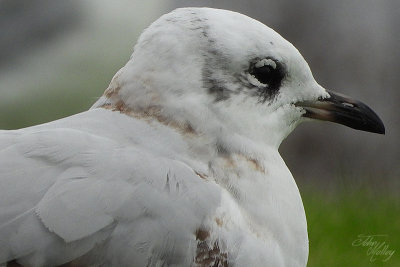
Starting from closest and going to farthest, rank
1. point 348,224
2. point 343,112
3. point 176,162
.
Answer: point 176,162 → point 343,112 → point 348,224

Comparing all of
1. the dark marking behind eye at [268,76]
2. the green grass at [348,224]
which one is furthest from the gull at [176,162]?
the green grass at [348,224]

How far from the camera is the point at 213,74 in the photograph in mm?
2836

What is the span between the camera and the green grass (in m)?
4.65

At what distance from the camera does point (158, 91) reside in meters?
2.83

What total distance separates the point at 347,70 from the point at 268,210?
4.02 metres

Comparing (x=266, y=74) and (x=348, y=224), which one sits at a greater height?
(x=266, y=74)

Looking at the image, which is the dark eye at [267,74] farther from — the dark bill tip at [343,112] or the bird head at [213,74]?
the dark bill tip at [343,112]

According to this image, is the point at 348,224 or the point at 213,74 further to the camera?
the point at 348,224

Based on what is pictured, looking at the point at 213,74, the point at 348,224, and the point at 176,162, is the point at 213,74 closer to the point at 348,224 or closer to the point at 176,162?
the point at 176,162

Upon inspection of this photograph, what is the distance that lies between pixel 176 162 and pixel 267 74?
34cm

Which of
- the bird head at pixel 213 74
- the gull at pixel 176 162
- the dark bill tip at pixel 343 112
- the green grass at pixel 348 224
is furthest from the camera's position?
the green grass at pixel 348 224

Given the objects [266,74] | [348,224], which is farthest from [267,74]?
[348,224]

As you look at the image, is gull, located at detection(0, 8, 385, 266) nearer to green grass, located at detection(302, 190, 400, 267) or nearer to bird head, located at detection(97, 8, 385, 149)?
bird head, located at detection(97, 8, 385, 149)

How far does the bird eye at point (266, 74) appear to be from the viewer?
9.43ft
